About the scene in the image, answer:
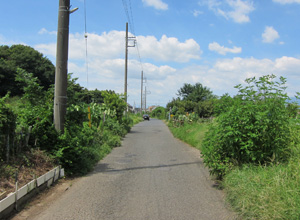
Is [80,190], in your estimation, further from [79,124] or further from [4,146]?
[79,124]

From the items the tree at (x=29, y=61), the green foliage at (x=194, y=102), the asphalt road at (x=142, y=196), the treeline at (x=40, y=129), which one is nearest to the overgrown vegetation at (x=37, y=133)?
the treeline at (x=40, y=129)

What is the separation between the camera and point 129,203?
5.09 m

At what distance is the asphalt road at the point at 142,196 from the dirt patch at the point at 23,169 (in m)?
0.71

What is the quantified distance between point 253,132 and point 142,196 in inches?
107

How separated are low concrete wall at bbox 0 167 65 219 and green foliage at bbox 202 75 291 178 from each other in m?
3.55

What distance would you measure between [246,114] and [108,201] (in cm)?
337

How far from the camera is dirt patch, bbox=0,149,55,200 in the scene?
476 centimetres

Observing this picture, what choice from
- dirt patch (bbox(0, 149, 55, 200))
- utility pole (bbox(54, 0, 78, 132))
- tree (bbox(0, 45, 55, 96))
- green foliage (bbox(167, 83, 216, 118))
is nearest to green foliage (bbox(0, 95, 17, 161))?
dirt patch (bbox(0, 149, 55, 200))

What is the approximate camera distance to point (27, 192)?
495cm

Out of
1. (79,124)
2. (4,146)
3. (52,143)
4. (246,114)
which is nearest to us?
(4,146)

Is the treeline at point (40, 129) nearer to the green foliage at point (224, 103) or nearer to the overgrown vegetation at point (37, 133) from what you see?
the overgrown vegetation at point (37, 133)

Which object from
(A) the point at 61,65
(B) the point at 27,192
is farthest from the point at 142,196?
(A) the point at 61,65

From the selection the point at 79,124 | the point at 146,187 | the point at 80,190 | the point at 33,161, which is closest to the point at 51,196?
the point at 80,190

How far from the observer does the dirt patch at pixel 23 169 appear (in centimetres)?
476
